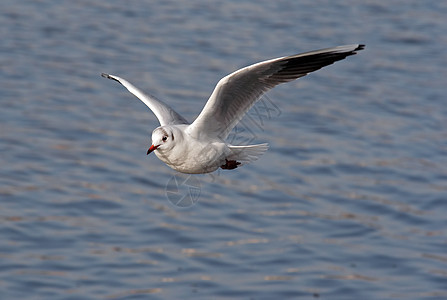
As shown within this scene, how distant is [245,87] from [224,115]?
12.7 inches

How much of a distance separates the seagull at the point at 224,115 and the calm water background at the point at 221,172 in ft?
2.61

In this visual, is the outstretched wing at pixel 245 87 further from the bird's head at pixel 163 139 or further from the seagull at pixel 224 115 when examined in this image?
the bird's head at pixel 163 139

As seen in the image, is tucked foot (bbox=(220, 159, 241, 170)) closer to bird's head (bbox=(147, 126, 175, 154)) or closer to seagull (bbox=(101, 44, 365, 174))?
seagull (bbox=(101, 44, 365, 174))

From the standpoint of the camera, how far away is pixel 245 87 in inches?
307

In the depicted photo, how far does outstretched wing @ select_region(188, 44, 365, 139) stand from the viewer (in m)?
7.50

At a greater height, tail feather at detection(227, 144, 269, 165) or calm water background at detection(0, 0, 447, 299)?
tail feather at detection(227, 144, 269, 165)

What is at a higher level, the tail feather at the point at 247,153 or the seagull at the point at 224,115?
the seagull at the point at 224,115

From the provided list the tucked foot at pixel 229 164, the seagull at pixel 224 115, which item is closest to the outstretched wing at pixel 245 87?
the seagull at pixel 224 115

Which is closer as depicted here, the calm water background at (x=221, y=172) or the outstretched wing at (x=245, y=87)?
the outstretched wing at (x=245, y=87)

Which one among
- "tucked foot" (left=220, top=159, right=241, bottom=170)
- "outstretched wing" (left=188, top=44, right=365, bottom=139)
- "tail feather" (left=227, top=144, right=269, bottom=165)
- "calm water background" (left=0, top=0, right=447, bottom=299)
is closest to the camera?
"outstretched wing" (left=188, top=44, right=365, bottom=139)

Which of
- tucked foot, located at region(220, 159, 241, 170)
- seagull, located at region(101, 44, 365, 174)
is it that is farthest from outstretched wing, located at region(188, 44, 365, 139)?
tucked foot, located at region(220, 159, 241, 170)

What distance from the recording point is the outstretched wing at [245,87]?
7.50 metres

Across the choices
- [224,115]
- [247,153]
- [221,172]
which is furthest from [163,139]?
[221,172]

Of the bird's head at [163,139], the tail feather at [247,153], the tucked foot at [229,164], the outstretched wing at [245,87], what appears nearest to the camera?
the bird's head at [163,139]
